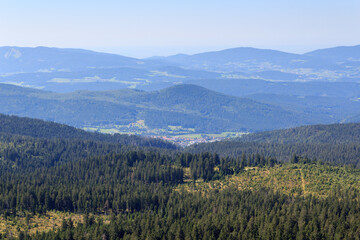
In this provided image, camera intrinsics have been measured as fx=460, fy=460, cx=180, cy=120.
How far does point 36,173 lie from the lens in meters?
198

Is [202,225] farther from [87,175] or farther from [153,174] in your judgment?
[87,175]

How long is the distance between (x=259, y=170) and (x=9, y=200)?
93953mm

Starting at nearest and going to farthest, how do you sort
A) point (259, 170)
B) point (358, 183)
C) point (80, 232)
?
point (80, 232)
point (358, 183)
point (259, 170)

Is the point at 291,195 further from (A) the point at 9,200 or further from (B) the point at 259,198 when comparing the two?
(A) the point at 9,200

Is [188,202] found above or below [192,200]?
above

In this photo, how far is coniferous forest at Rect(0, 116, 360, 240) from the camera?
122250 millimetres

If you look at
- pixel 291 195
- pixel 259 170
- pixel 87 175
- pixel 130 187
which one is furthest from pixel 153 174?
pixel 291 195

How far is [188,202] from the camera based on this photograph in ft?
491

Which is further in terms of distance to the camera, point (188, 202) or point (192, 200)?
point (192, 200)

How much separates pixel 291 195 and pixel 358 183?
82.9ft

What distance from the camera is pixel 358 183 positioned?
16275 centimetres

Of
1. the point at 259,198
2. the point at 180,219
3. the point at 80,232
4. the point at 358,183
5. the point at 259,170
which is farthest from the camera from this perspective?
the point at 259,170

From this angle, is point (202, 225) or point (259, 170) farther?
point (259, 170)

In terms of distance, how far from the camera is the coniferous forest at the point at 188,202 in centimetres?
12225
